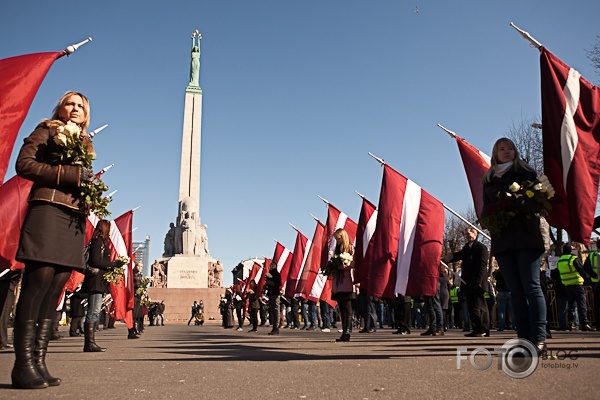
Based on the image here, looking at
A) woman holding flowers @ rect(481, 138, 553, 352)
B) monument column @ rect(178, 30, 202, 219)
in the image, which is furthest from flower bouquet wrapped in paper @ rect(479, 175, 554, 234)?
monument column @ rect(178, 30, 202, 219)

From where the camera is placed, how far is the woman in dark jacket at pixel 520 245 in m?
5.60

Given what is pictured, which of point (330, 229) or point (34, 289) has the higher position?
point (330, 229)

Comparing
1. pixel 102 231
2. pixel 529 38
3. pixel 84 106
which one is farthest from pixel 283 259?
pixel 84 106

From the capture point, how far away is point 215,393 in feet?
13.3

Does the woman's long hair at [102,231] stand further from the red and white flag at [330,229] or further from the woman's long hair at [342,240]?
the red and white flag at [330,229]

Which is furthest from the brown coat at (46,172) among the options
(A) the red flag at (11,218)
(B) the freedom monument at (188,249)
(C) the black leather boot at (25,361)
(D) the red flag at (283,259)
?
(B) the freedom monument at (188,249)

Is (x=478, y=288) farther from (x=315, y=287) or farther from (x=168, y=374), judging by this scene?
(x=315, y=287)

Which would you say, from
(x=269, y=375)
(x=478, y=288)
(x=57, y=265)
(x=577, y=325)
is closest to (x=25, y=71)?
(x=57, y=265)

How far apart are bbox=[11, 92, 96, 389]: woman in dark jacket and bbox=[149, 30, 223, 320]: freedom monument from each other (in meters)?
39.8

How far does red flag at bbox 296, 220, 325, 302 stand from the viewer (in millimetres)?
19766

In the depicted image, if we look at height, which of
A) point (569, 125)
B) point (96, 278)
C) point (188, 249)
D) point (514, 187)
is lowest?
point (96, 278)

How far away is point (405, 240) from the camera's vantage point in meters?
12.4

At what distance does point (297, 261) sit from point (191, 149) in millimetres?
33070

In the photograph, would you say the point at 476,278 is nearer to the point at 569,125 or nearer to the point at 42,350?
the point at 569,125
